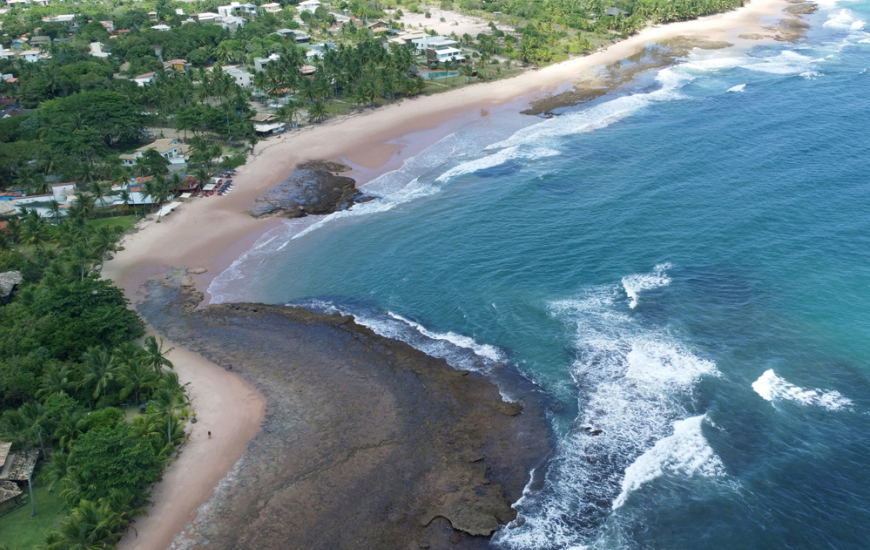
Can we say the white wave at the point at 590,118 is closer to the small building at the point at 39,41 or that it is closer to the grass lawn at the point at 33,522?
the grass lawn at the point at 33,522

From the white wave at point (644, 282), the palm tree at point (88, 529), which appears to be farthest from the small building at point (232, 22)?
the palm tree at point (88, 529)

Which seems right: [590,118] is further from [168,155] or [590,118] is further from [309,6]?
[309,6]

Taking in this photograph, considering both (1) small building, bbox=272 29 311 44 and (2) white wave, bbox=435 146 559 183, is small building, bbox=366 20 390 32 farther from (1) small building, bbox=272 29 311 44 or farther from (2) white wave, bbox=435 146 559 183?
(2) white wave, bbox=435 146 559 183

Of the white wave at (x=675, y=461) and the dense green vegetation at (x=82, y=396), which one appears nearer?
the dense green vegetation at (x=82, y=396)

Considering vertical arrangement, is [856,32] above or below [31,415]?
below

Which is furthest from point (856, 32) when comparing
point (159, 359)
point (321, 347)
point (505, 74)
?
point (159, 359)

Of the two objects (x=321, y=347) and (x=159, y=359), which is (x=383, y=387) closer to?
(x=321, y=347)

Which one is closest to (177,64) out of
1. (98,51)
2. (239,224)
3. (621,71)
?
(98,51)
